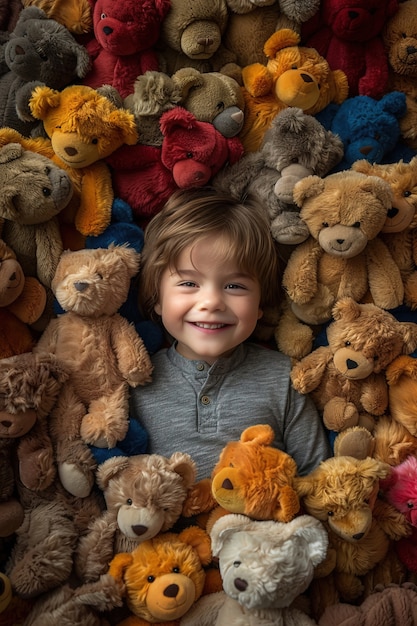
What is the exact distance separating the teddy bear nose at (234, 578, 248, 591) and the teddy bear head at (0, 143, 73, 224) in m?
0.71

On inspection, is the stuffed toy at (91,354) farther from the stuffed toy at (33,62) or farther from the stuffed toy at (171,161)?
the stuffed toy at (33,62)

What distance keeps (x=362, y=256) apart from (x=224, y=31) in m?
0.55

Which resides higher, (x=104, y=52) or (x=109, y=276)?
(x=104, y=52)

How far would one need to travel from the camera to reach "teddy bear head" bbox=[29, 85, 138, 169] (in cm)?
121

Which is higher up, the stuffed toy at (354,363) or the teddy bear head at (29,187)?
the teddy bear head at (29,187)

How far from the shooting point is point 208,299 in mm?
1230

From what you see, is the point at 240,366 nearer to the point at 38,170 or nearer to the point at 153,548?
the point at 153,548

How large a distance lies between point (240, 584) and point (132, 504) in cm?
23

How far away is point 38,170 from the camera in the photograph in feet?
3.90

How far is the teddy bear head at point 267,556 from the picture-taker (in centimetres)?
96

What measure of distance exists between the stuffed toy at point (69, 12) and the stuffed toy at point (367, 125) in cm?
52

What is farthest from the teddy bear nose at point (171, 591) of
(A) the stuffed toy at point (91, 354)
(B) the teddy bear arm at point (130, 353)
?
(B) the teddy bear arm at point (130, 353)

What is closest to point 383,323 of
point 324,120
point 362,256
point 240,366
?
point 362,256

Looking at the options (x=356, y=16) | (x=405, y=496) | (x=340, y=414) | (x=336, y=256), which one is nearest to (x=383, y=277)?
(x=336, y=256)
